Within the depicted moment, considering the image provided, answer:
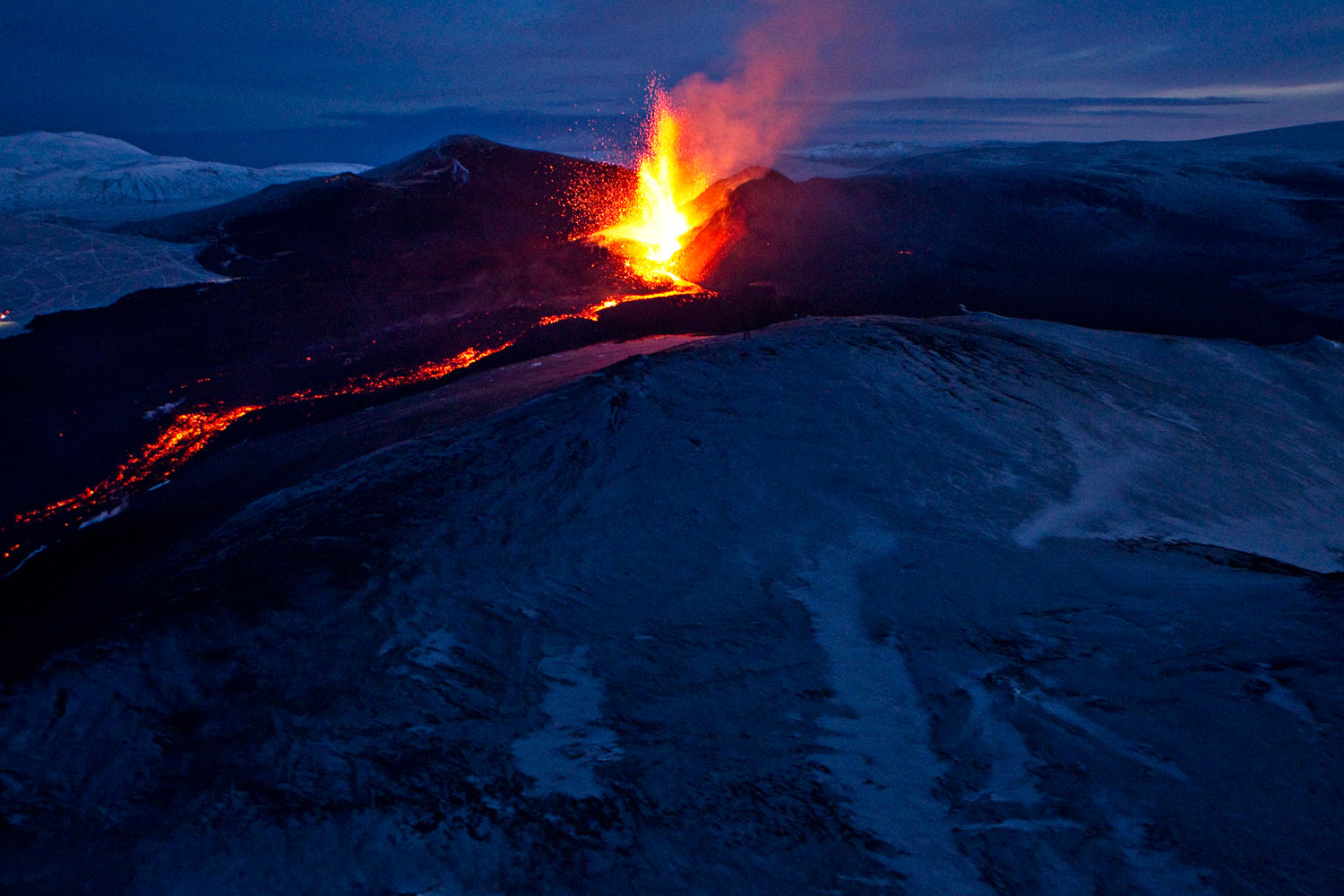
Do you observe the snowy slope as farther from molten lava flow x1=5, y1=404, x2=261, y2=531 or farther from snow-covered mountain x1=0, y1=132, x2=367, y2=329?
snow-covered mountain x1=0, y1=132, x2=367, y2=329

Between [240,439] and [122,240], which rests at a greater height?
[122,240]

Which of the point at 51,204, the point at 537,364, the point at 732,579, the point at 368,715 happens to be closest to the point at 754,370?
the point at 732,579

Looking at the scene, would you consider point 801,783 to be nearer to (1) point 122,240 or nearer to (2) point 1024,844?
(2) point 1024,844

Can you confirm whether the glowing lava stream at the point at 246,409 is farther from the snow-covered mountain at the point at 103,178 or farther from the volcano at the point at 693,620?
the snow-covered mountain at the point at 103,178

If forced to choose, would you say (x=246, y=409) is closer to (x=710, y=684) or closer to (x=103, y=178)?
(x=710, y=684)

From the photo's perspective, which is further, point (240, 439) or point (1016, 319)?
point (1016, 319)

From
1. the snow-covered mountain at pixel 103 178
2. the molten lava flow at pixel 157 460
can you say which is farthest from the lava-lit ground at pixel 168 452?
the snow-covered mountain at pixel 103 178
